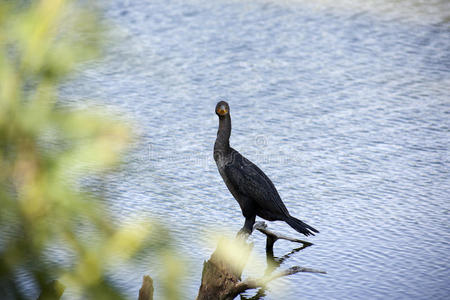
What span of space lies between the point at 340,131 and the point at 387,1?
1018 centimetres

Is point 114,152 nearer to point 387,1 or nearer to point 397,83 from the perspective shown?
point 397,83

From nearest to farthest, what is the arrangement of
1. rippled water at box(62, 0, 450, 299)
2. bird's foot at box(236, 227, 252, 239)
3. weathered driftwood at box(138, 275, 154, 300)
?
1. weathered driftwood at box(138, 275, 154, 300)
2. bird's foot at box(236, 227, 252, 239)
3. rippled water at box(62, 0, 450, 299)

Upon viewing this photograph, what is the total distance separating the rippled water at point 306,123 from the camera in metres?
11.1

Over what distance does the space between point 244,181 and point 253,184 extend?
0.44ft

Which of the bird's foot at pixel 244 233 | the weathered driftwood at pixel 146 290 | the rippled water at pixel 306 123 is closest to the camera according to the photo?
the weathered driftwood at pixel 146 290

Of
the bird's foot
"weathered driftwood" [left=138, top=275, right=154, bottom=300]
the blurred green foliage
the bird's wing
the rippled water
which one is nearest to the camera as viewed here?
the blurred green foliage

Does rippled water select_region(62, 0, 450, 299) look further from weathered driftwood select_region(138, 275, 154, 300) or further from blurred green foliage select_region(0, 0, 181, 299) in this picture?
blurred green foliage select_region(0, 0, 181, 299)

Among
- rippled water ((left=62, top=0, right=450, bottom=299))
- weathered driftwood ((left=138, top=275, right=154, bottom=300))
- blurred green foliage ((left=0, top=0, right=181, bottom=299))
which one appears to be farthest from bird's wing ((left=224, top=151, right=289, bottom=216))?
blurred green foliage ((left=0, top=0, right=181, bottom=299))

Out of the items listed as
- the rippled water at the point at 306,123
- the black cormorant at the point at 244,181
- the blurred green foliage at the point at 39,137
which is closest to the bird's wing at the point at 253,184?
the black cormorant at the point at 244,181

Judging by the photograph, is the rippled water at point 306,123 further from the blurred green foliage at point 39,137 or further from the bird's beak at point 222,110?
the bird's beak at point 222,110

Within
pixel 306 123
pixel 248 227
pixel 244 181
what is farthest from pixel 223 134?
pixel 306 123

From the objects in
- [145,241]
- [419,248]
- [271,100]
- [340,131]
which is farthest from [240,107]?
[145,241]

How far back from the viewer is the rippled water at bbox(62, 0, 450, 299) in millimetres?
11125

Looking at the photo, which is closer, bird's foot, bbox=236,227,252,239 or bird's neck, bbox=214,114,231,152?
bird's neck, bbox=214,114,231,152
